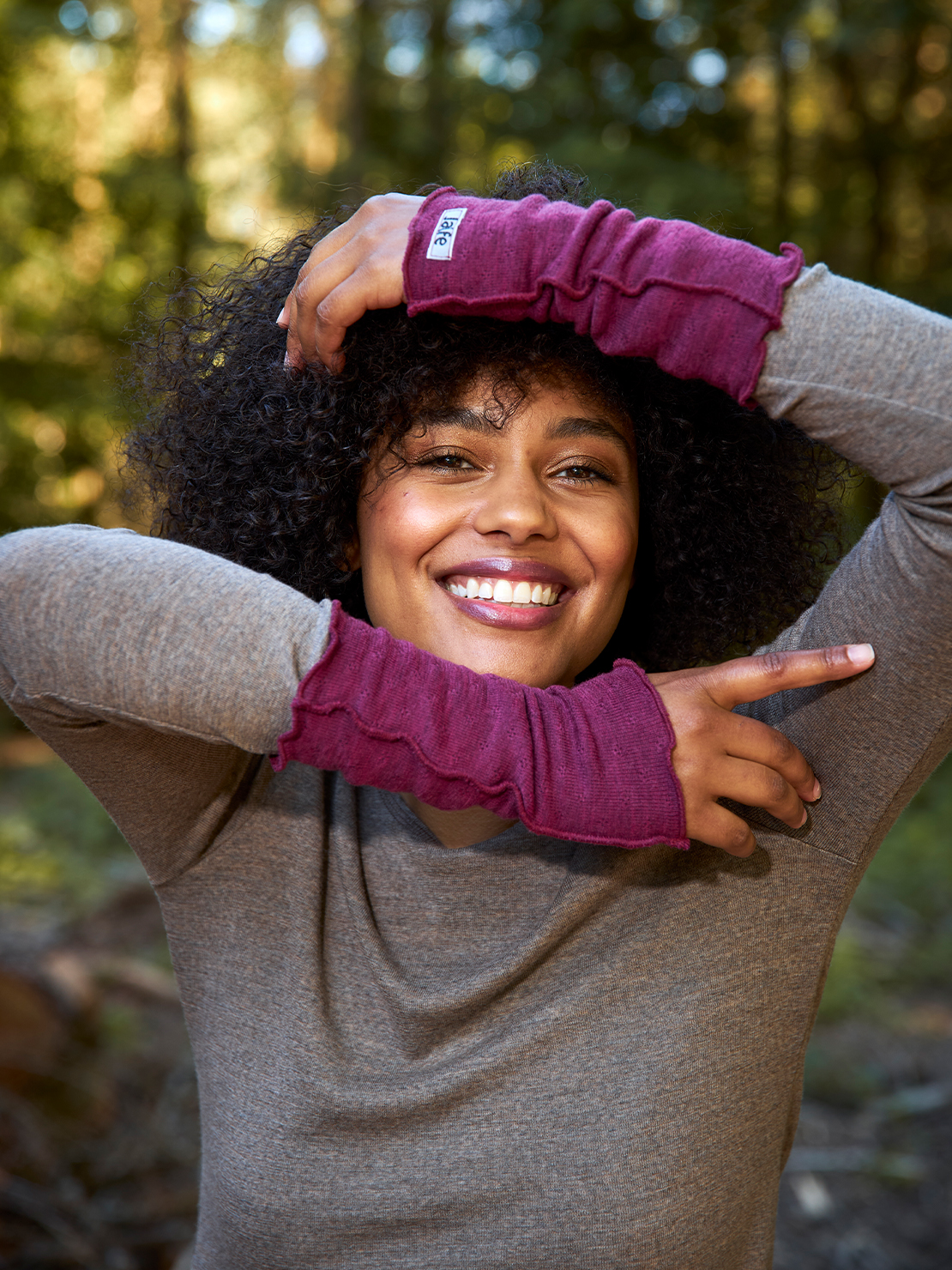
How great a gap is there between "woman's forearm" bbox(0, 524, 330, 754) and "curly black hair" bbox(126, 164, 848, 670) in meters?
0.46

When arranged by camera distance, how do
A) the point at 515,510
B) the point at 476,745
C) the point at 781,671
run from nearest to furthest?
the point at 476,745 → the point at 781,671 → the point at 515,510

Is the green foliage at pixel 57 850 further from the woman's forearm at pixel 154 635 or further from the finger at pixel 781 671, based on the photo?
the finger at pixel 781 671

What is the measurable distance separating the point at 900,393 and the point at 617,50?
700 centimetres

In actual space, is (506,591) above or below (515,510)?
below

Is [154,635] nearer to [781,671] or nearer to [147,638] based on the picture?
[147,638]

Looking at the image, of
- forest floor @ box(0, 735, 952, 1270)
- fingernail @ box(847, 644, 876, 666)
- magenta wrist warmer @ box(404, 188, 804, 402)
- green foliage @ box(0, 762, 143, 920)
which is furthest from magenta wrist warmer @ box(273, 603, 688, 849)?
green foliage @ box(0, 762, 143, 920)

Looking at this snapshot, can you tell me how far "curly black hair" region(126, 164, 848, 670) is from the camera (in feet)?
5.07

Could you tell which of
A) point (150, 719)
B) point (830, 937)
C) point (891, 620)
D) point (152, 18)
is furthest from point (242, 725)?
point (152, 18)

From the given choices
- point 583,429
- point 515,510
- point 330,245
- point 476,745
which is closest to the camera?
point 476,745

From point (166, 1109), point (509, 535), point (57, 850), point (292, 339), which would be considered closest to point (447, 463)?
point (509, 535)

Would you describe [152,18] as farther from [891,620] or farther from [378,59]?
[891,620]

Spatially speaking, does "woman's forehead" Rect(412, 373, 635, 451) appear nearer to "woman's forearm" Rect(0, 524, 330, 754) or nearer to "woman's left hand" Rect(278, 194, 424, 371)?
"woman's left hand" Rect(278, 194, 424, 371)

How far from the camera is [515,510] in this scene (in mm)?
1433

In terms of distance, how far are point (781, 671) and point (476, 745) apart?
361 millimetres
